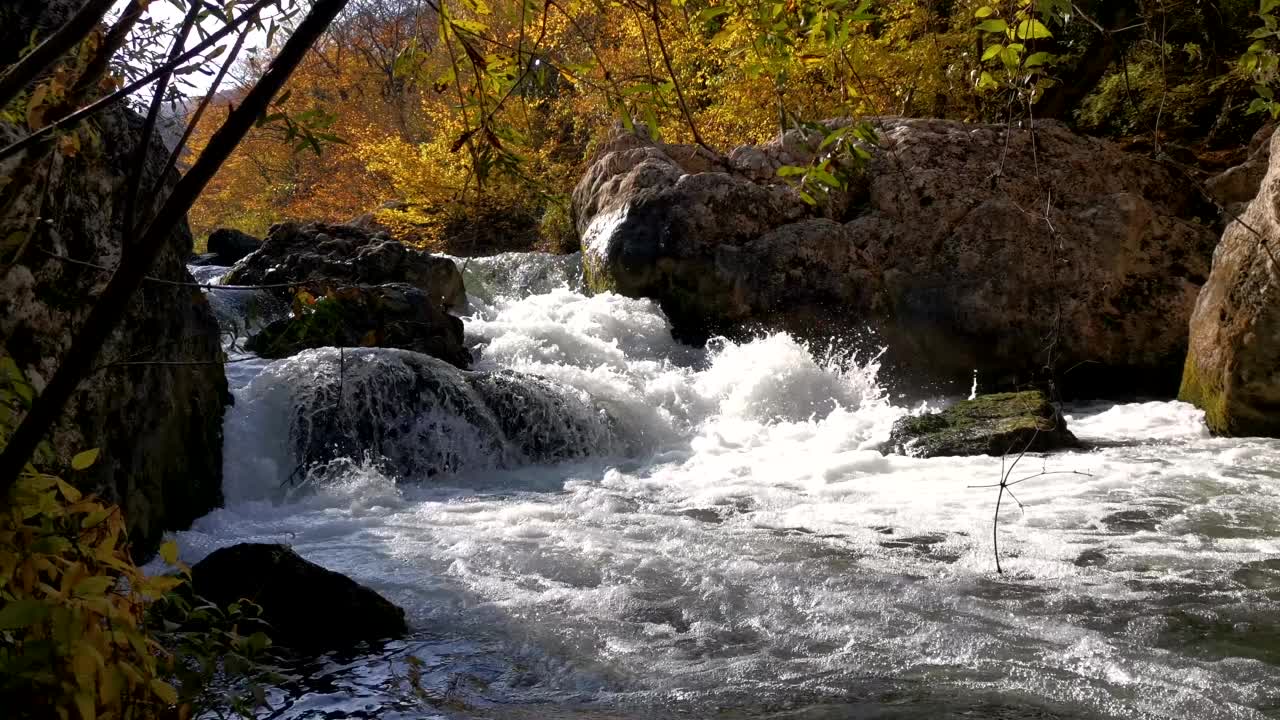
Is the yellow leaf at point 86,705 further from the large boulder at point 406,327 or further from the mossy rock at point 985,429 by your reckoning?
the large boulder at point 406,327

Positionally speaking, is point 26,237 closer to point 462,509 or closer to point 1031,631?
point 1031,631

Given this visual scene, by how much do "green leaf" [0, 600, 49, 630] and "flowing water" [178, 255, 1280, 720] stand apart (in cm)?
202

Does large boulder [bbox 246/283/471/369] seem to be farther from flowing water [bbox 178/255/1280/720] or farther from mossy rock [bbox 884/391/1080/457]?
mossy rock [bbox 884/391/1080/457]

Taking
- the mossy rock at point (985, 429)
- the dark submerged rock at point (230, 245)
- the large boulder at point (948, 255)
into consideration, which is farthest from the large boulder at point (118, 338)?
the dark submerged rock at point (230, 245)

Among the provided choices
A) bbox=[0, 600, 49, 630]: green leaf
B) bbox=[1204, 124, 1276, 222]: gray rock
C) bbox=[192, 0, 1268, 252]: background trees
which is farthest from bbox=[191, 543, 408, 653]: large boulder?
bbox=[1204, 124, 1276, 222]: gray rock

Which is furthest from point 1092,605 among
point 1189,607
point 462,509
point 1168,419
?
point 1168,419

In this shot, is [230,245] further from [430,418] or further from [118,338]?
[118,338]

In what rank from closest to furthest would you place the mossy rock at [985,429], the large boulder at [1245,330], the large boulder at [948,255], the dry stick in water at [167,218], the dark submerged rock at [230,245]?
the dry stick in water at [167,218]
the large boulder at [1245,330]
the mossy rock at [985,429]
the large boulder at [948,255]
the dark submerged rock at [230,245]

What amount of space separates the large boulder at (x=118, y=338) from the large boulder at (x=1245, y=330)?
6650mm

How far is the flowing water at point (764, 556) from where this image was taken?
3.26m

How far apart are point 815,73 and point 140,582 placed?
473 inches

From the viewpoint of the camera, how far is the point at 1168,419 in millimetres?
7840

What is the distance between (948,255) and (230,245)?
11315mm

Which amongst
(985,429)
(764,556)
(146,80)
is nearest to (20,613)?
(146,80)
